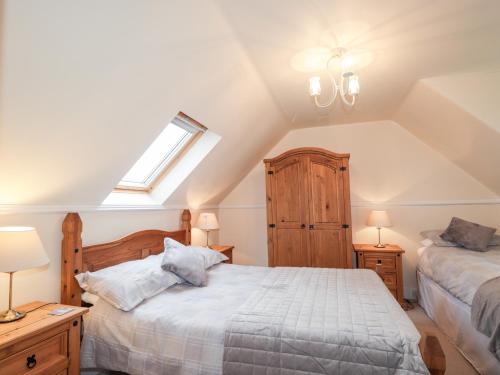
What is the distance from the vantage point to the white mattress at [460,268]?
7.44 feet

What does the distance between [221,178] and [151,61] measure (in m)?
2.20

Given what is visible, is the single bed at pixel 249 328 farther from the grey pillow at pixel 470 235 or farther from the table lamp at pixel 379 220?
the grey pillow at pixel 470 235

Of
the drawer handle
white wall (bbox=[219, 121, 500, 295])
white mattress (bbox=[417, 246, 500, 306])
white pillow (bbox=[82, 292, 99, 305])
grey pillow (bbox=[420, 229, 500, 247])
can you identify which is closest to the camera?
the drawer handle

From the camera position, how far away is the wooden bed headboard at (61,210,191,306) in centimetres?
198

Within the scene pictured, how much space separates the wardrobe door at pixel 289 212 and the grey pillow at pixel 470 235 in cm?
165

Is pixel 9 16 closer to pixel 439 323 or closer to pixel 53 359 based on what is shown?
pixel 53 359

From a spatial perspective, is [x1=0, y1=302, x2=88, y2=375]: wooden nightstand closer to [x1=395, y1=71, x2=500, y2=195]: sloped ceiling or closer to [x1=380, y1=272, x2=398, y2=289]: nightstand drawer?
[x1=380, y1=272, x2=398, y2=289]: nightstand drawer

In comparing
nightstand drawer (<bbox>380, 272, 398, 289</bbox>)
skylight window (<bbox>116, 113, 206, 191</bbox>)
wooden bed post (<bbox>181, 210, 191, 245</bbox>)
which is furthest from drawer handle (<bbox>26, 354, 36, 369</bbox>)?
nightstand drawer (<bbox>380, 272, 398, 289</bbox>)

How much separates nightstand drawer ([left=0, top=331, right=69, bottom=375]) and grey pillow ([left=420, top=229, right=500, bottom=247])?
3.66 m

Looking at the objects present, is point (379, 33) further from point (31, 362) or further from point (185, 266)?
point (31, 362)

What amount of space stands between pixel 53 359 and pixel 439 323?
3.28m

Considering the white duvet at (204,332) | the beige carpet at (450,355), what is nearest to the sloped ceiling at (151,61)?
the white duvet at (204,332)

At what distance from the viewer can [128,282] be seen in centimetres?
189

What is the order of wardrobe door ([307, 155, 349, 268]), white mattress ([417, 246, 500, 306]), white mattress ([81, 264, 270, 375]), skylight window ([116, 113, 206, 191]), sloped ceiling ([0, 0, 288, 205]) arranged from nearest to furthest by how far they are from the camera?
sloped ceiling ([0, 0, 288, 205]) < white mattress ([81, 264, 270, 375]) < white mattress ([417, 246, 500, 306]) < skylight window ([116, 113, 206, 191]) < wardrobe door ([307, 155, 349, 268])
